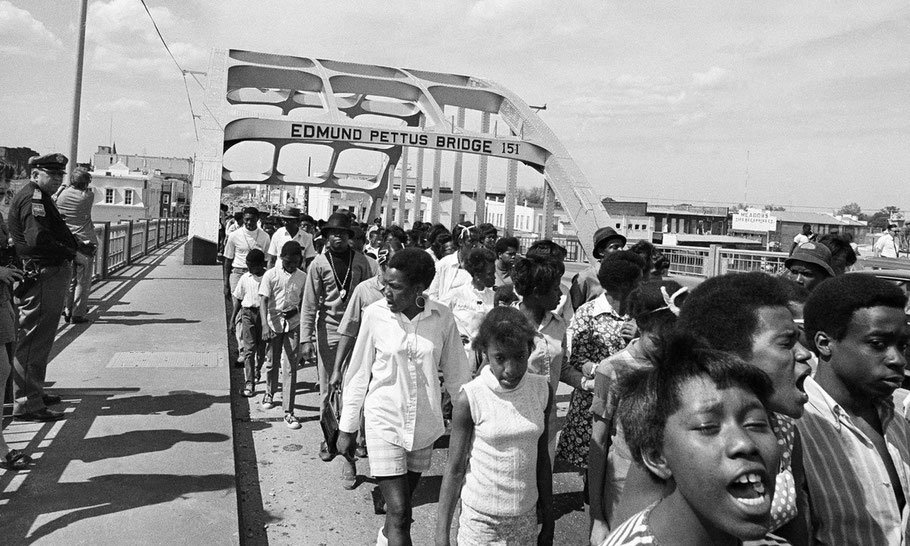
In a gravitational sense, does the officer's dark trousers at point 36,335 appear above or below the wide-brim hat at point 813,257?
below

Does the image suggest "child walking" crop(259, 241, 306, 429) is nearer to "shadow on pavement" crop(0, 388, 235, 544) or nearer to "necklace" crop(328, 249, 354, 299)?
"necklace" crop(328, 249, 354, 299)

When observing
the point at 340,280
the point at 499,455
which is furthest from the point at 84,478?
the point at 499,455

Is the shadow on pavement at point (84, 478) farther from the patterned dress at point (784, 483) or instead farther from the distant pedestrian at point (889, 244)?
the distant pedestrian at point (889, 244)

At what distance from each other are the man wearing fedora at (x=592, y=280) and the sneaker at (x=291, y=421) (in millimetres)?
2738

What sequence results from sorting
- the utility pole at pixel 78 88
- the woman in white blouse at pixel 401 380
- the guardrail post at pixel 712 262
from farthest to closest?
1. the guardrail post at pixel 712 262
2. the utility pole at pixel 78 88
3. the woman in white blouse at pixel 401 380

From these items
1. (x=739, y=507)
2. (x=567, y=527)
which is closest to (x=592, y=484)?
(x=567, y=527)

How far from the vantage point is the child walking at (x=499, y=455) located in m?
3.10

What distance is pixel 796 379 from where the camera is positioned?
2186 millimetres

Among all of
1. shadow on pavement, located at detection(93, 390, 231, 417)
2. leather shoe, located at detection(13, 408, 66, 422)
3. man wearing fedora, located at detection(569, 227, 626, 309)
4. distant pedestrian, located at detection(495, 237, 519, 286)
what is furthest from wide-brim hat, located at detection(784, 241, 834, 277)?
leather shoe, located at detection(13, 408, 66, 422)

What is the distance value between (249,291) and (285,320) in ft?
3.24

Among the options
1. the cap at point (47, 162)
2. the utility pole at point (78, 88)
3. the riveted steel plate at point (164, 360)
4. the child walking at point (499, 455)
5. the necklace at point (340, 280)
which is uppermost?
the utility pole at point (78, 88)

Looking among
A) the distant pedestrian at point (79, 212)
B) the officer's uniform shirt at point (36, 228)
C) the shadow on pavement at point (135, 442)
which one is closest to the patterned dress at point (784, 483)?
the shadow on pavement at point (135, 442)

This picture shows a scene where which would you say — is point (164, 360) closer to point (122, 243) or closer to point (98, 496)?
point (98, 496)

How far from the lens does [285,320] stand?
274 inches
